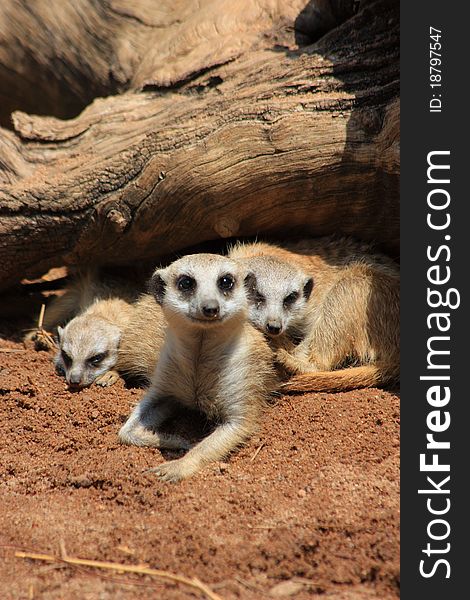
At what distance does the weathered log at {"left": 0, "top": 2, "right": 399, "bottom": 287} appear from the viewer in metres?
3.17

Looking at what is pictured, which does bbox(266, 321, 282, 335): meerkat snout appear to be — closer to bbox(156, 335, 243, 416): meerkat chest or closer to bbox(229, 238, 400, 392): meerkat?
bbox(229, 238, 400, 392): meerkat

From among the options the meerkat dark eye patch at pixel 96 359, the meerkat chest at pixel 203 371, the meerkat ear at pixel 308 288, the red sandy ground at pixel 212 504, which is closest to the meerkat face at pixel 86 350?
the meerkat dark eye patch at pixel 96 359

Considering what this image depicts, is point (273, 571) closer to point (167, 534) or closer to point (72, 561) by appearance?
point (167, 534)

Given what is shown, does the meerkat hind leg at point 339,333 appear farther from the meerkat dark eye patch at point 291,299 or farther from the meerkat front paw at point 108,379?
the meerkat front paw at point 108,379

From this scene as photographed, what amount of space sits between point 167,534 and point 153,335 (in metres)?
1.45

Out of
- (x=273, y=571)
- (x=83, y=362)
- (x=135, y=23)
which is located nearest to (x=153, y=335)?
(x=83, y=362)

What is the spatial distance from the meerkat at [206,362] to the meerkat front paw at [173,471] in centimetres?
17

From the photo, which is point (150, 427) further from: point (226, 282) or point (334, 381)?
point (334, 381)

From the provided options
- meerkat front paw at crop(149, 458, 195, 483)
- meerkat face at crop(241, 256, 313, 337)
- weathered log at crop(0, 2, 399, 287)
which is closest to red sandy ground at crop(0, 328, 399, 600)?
meerkat front paw at crop(149, 458, 195, 483)

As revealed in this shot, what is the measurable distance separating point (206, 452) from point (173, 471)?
0.19 meters

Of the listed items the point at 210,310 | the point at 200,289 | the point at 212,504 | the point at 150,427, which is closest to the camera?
the point at 212,504

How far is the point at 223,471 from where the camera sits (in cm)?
255

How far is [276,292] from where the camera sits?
3.24 meters

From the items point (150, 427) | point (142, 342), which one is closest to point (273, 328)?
point (150, 427)
